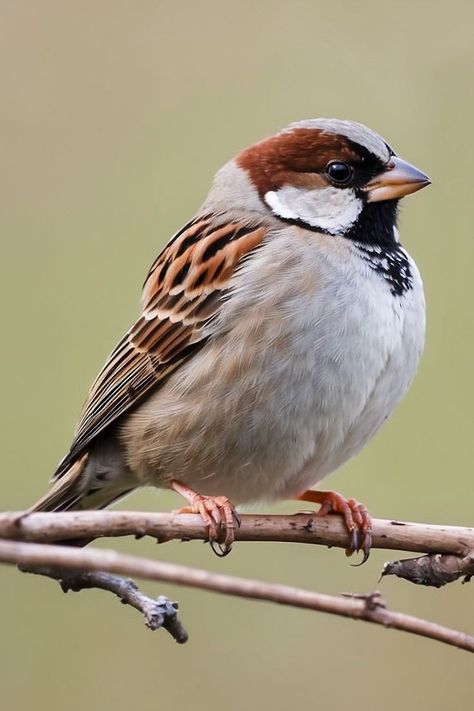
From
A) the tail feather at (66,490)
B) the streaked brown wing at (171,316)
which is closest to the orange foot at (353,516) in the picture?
the streaked brown wing at (171,316)

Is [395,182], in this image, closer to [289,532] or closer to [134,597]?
[289,532]

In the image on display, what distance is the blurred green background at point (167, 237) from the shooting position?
4398 millimetres

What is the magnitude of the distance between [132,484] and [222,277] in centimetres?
76

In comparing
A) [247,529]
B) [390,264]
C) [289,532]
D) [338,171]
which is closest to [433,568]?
[289,532]

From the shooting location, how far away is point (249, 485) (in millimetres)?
3721

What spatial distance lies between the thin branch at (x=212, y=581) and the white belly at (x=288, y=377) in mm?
1324

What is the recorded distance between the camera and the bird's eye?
149 inches

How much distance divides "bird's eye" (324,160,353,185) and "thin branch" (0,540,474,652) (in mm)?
1887

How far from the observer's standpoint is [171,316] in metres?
3.83

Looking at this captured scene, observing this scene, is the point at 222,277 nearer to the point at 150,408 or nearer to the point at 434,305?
the point at 150,408

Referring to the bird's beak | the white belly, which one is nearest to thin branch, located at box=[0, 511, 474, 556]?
the white belly

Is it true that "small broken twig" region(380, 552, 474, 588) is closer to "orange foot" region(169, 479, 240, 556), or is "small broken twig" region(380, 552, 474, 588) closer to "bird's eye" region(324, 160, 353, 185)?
"orange foot" region(169, 479, 240, 556)

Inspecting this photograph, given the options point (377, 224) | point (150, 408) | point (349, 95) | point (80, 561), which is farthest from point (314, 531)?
point (349, 95)

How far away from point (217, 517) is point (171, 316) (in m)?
0.75
